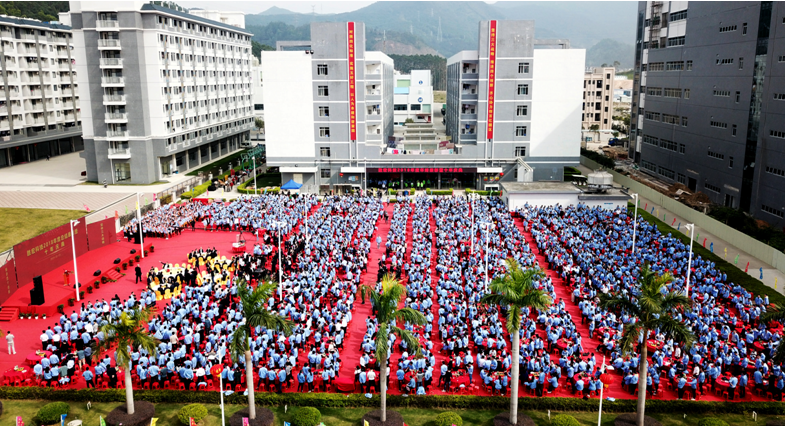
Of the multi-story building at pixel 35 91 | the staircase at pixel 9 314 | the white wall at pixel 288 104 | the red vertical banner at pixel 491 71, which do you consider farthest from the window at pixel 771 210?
the multi-story building at pixel 35 91

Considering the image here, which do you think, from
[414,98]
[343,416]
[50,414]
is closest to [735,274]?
[343,416]

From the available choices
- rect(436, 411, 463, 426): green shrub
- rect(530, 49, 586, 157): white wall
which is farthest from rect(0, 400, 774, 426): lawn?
rect(530, 49, 586, 157): white wall

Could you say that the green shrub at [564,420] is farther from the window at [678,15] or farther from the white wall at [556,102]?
the window at [678,15]

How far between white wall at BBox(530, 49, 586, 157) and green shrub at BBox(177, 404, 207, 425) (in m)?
46.2

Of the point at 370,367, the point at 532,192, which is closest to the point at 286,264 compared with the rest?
the point at 370,367

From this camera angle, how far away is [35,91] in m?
73.4

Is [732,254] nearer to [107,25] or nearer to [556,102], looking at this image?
[556,102]

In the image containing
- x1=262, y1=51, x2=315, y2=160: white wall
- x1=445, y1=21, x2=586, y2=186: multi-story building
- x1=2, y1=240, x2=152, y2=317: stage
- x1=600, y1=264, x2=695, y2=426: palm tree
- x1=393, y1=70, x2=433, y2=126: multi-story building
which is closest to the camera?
x1=600, y1=264, x2=695, y2=426: palm tree

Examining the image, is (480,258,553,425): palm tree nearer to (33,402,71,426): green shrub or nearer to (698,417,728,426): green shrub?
(698,417,728,426): green shrub

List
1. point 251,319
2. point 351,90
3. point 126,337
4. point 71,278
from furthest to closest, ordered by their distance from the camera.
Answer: point 351,90
point 71,278
point 126,337
point 251,319

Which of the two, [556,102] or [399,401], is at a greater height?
[556,102]

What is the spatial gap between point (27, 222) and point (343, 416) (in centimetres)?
3907

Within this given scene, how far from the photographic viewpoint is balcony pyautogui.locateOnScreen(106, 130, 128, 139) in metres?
59.9

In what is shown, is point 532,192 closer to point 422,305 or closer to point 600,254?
point 600,254
